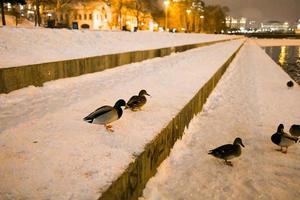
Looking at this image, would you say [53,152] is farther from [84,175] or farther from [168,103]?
[168,103]

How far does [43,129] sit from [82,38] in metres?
11.5

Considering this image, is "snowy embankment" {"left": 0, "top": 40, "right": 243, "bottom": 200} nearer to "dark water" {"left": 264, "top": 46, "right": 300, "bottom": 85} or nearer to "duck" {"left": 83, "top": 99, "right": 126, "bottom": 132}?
"duck" {"left": 83, "top": 99, "right": 126, "bottom": 132}

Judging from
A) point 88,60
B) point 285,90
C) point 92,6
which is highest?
point 92,6

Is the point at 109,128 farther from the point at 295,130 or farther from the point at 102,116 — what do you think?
the point at 295,130

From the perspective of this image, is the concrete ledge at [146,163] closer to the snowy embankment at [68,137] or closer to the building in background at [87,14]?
the snowy embankment at [68,137]

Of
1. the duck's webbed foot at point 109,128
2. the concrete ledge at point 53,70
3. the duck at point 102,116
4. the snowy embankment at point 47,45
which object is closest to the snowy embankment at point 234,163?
the duck's webbed foot at point 109,128

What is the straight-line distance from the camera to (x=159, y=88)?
32.5 ft

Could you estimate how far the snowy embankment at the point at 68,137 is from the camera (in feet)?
12.2

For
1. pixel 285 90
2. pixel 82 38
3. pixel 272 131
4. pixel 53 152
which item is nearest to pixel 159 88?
pixel 272 131

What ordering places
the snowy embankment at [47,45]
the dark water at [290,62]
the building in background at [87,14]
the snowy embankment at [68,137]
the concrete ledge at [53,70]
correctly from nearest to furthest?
the snowy embankment at [68,137]
the concrete ledge at [53,70]
the snowy embankment at [47,45]
the dark water at [290,62]
the building in background at [87,14]

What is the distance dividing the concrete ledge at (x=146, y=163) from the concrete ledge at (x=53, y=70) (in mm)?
5013

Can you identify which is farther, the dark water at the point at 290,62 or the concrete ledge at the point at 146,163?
the dark water at the point at 290,62

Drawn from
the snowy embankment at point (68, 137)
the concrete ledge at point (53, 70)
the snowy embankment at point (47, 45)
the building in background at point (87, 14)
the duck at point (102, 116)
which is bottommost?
the snowy embankment at point (68, 137)

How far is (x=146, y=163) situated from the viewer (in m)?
4.90
